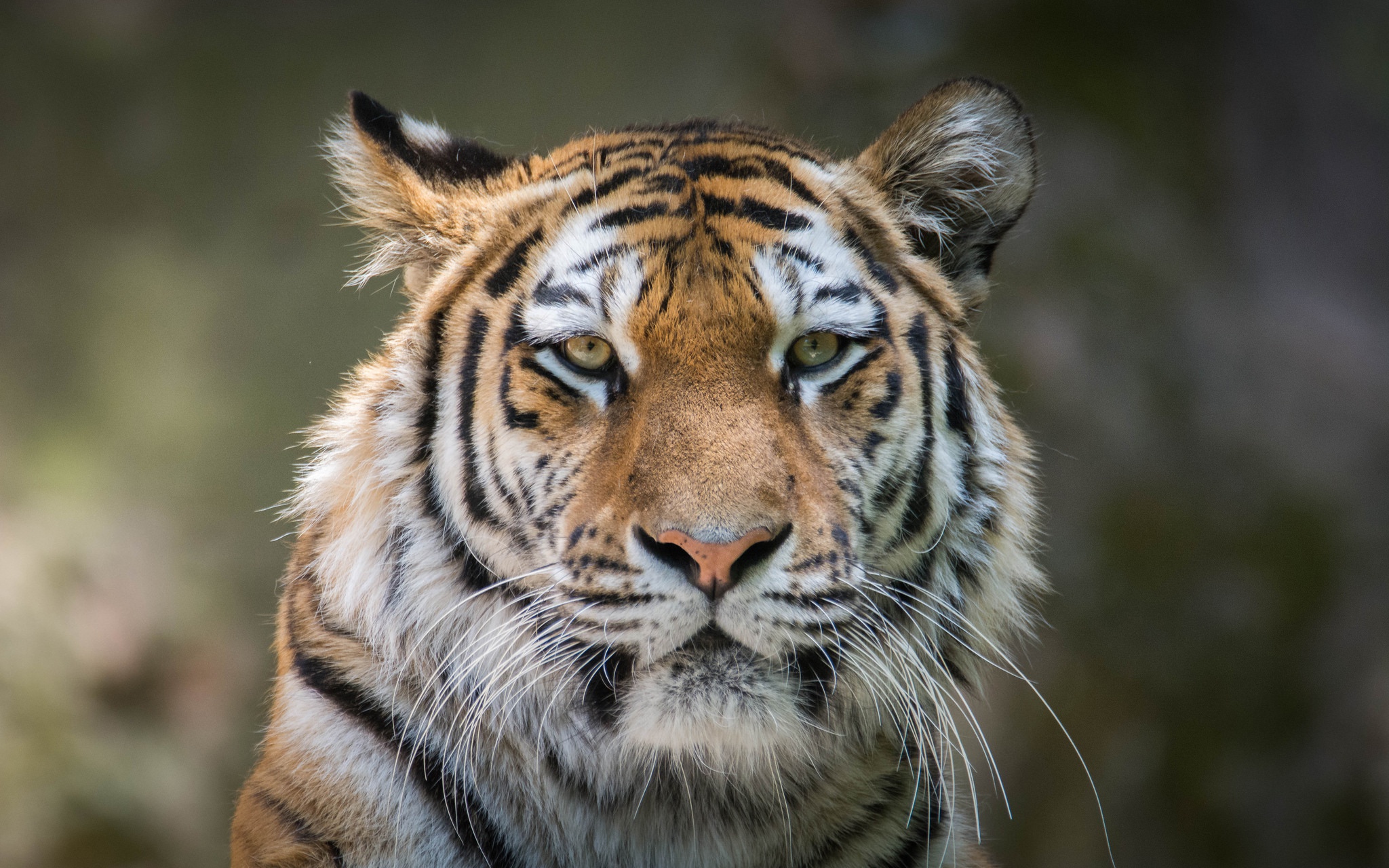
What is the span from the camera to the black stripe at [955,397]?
1538mm

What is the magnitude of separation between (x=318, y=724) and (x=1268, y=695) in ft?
11.7

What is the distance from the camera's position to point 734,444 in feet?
4.16

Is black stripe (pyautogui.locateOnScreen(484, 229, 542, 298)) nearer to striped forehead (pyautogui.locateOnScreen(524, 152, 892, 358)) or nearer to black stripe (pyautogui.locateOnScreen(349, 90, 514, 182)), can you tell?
striped forehead (pyautogui.locateOnScreen(524, 152, 892, 358))

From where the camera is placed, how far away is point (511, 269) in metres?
1.52

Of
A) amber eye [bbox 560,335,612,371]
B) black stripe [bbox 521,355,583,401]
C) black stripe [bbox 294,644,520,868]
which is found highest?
amber eye [bbox 560,335,612,371]

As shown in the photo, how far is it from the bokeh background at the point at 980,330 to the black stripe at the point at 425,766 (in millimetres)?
2707

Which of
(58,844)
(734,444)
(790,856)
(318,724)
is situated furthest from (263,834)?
(58,844)

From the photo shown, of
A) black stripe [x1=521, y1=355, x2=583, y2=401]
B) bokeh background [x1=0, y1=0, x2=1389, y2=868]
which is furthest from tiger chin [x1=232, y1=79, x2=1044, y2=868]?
bokeh background [x1=0, y1=0, x2=1389, y2=868]

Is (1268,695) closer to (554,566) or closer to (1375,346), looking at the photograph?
(1375,346)

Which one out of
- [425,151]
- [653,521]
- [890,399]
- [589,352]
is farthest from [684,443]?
[425,151]

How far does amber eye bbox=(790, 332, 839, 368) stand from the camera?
141 centimetres

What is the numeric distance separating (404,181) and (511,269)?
8.6 inches

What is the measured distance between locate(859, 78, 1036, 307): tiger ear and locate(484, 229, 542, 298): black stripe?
547 millimetres

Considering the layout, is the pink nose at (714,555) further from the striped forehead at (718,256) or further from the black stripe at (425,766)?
the black stripe at (425,766)
